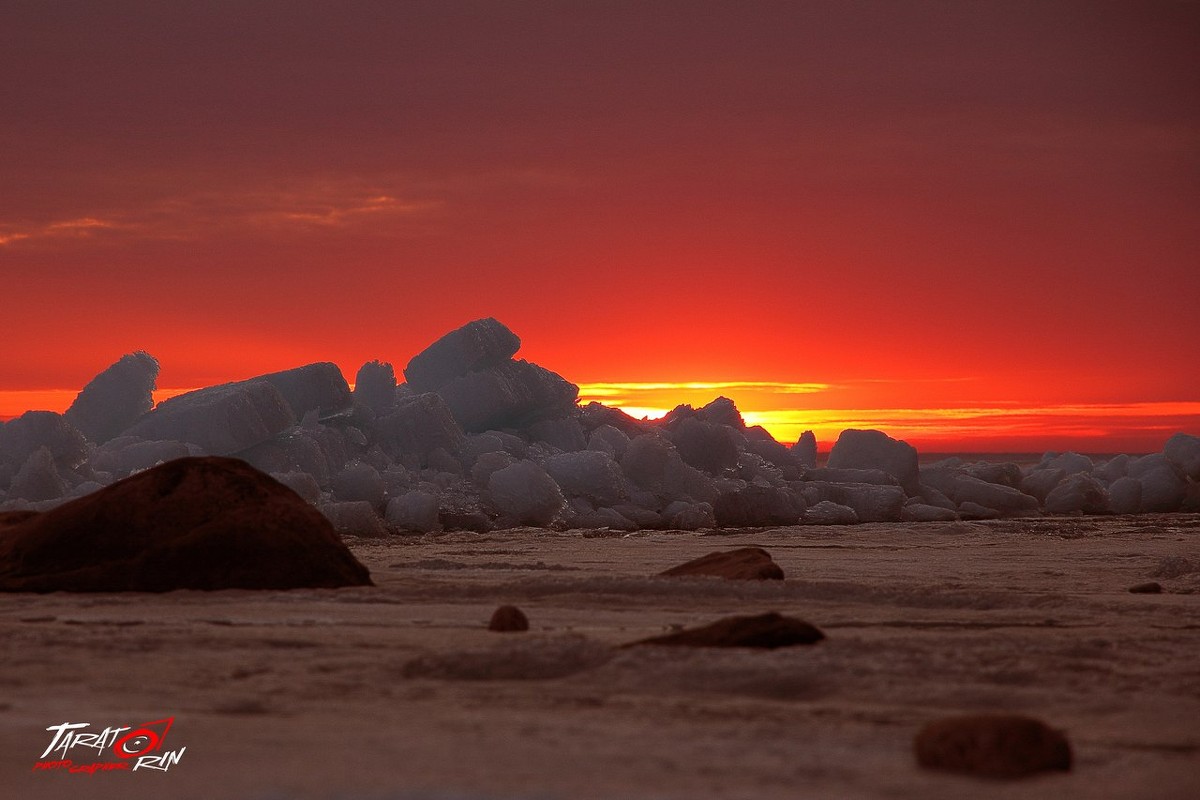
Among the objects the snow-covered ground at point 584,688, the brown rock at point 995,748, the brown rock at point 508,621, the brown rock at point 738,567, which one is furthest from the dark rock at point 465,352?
the brown rock at point 995,748

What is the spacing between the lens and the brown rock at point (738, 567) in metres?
5.92

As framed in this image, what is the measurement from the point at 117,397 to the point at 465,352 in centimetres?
407

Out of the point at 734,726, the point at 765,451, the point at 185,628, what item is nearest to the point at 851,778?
the point at 734,726

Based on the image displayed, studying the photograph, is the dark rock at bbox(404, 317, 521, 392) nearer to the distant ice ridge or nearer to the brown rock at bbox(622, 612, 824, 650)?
the distant ice ridge

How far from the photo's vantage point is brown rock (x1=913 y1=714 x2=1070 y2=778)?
2451 mm

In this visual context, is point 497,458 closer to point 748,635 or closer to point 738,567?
point 738,567

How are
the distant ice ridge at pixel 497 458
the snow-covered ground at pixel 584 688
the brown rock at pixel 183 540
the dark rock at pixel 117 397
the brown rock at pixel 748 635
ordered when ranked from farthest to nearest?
the dark rock at pixel 117 397, the distant ice ridge at pixel 497 458, the brown rock at pixel 183 540, the brown rock at pixel 748 635, the snow-covered ground at pixel 584 688

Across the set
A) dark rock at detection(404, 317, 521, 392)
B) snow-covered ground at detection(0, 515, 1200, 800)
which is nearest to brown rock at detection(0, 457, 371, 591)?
snow-covered ground at detection(0, 515, 1200, 800)

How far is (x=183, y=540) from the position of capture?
5.69 m

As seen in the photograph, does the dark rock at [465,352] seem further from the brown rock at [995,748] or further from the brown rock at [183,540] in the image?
the brown rock at [995,748]

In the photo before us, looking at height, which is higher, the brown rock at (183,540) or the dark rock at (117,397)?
the dark rock at (117,397)

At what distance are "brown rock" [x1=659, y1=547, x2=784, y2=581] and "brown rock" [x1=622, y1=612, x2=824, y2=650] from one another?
199cm

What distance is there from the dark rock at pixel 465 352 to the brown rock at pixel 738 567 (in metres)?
9.50

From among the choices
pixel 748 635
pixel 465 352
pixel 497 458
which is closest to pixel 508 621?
pixel 748 635
